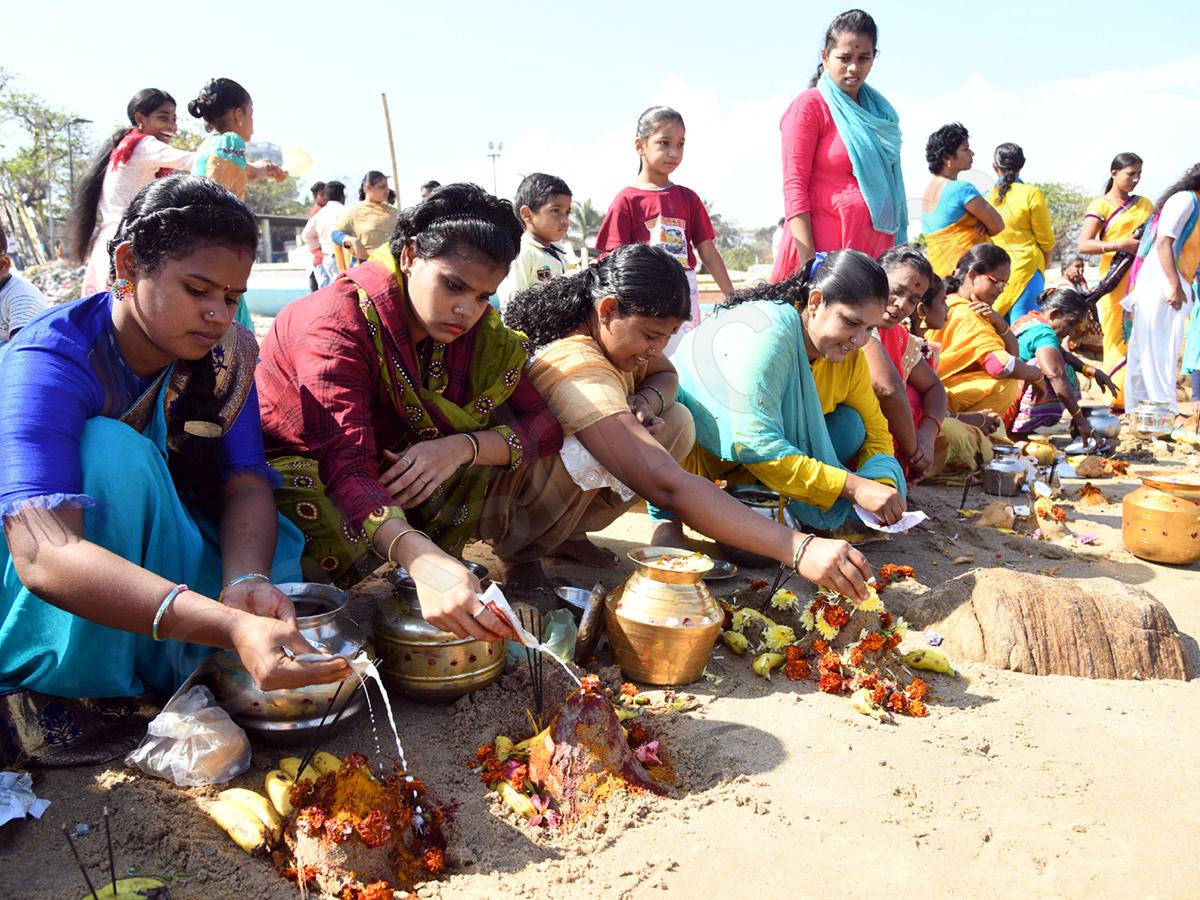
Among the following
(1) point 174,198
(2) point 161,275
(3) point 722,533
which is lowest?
(3) point 722,533

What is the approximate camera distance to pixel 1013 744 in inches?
114

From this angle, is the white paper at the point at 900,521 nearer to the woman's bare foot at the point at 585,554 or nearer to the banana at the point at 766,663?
the banana at the point at 766,663

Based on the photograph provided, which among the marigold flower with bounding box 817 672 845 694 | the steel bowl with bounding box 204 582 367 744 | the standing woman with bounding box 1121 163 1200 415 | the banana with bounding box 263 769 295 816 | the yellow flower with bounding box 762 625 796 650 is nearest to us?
the banana with bounding box 263 769 295 816

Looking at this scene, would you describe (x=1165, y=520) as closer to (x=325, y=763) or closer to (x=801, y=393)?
(x=801, y=393)

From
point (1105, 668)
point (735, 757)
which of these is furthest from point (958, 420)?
point (735, 757)

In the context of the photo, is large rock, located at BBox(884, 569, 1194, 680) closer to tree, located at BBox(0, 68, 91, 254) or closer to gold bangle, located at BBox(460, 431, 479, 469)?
gold bangle, located at BBox(460, 431, 479, 469)

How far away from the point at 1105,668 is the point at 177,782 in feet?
10.7

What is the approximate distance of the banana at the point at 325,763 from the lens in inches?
92.9

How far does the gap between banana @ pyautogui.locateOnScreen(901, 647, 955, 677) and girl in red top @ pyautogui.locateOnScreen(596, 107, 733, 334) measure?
3.03 metres

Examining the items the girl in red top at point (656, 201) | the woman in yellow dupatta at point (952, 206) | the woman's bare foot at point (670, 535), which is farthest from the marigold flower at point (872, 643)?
the woman in yellow dupatta at point (952, 206)

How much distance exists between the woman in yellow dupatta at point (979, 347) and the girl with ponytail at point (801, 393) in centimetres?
250

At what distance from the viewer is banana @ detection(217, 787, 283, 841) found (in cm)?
211

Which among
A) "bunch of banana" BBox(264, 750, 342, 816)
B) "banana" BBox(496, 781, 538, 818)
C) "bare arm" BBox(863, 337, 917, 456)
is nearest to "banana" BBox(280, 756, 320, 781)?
"bunch of banana" BBox(264, 750, 342, 816)

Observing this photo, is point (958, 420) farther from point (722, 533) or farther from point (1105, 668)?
point (722, 533)
